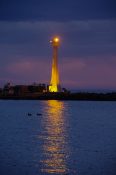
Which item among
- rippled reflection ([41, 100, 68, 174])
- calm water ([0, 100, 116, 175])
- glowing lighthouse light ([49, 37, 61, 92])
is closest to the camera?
calm water ([0, 100, 116, 175])

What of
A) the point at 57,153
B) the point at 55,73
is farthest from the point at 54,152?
the point at 55,73

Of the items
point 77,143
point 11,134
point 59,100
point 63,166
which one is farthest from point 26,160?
point 59,100

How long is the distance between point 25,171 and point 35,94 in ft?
271

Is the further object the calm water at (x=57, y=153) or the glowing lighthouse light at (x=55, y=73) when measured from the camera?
the glowing lighthouse light at (x=55, y=73)

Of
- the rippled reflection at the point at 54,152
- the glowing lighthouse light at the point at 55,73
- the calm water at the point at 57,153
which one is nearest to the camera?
the calm water at the point at 57,153

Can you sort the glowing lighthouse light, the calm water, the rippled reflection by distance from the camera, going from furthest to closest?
the glowing lighthouse light, the rippled reflection, the calm water

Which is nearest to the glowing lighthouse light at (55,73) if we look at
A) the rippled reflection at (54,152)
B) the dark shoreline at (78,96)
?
the dark shoreline at (78,96)

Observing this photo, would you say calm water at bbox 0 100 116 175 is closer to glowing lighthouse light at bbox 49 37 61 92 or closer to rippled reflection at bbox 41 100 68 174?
rippled reflection at bbox 41 100 68 174

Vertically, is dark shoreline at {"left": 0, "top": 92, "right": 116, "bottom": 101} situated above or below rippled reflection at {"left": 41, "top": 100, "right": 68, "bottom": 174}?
above

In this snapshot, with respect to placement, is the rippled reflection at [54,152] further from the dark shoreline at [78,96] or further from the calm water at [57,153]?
the dark shoreline at [78,96]

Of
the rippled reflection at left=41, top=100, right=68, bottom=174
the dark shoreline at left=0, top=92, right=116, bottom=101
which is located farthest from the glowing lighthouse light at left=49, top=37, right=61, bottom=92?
the rippled reflection at left=41, top=100, right=68, bottom=174

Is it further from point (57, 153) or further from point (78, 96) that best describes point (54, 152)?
point (78, 96)

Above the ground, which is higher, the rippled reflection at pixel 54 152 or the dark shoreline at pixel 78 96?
the dark shoreline at pixel 78 96

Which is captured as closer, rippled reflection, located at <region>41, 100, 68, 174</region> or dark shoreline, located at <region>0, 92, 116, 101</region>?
rippled reflection, located at <region>41, 100, 68, 174</region>
